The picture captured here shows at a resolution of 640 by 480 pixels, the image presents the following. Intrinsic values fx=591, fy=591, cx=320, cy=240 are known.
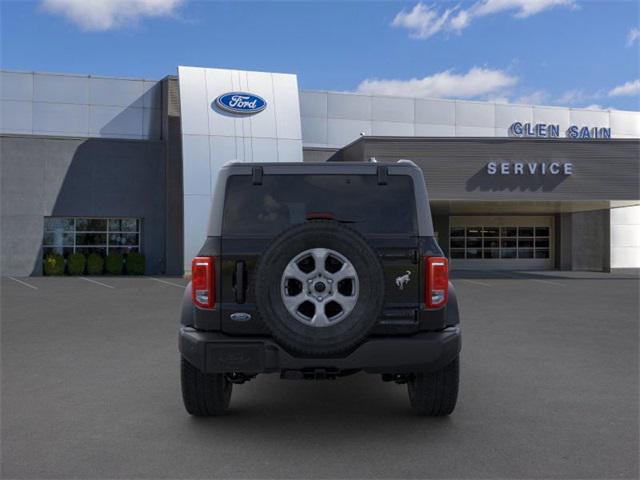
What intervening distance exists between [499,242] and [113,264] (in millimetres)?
20310

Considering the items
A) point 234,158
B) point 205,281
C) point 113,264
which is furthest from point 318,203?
point 113,264

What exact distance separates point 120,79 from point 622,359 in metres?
25.7

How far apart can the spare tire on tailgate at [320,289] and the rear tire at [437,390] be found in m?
1.03

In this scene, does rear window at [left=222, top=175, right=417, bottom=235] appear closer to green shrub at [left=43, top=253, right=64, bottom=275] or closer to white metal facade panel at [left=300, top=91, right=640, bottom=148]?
green shrub at [left=43, top=253, right=64, bottom=275]

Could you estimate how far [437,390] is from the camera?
4871 mm

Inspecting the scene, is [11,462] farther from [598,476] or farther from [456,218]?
[456,218]

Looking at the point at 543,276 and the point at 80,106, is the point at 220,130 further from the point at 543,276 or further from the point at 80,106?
the point at 543,276

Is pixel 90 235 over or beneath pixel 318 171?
beneath


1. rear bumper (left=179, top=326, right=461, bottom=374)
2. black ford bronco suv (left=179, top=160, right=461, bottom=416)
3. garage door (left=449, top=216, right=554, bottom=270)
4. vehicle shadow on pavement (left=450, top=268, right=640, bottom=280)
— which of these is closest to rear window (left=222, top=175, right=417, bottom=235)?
black ford bronco suv (left=179, top=160, right=461, bottom=416)

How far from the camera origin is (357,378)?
259 inches

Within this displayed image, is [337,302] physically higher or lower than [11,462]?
higher

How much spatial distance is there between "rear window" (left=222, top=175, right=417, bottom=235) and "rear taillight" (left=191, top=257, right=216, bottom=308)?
290mm

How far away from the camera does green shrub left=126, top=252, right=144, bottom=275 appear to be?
86.2 feet

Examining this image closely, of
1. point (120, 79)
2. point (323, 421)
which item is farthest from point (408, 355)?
point (120, 79)
